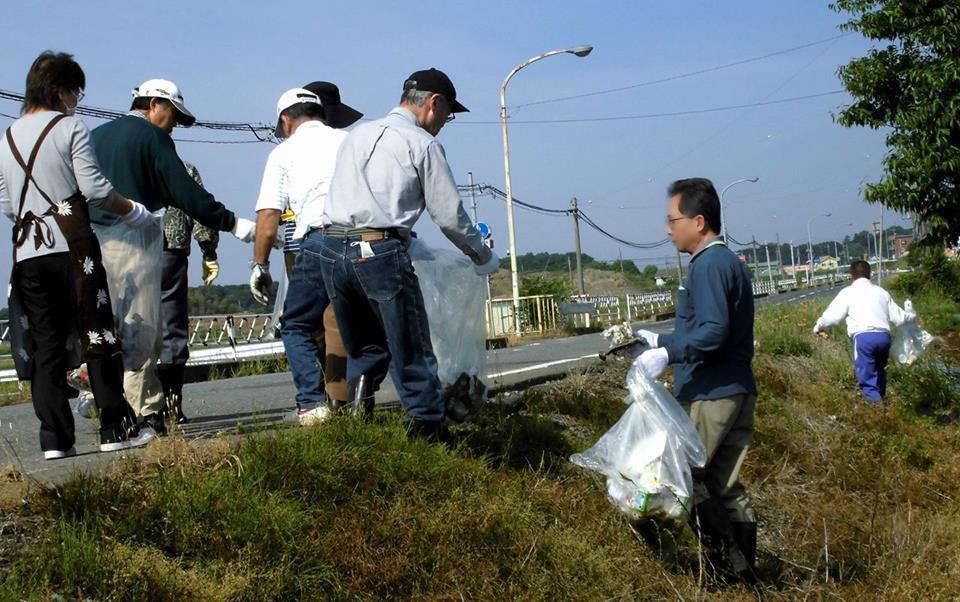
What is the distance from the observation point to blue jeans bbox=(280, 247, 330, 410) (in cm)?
534

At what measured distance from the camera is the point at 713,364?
4.76 metres

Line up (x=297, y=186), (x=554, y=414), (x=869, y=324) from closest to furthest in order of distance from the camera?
(x=297, y=186) → (x=554, y=414) → (x=869, y=324)

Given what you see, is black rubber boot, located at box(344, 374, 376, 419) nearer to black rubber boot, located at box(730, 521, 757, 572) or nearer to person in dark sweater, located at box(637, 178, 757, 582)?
person in dark sweater, located at box(637, 178, 757, 582)

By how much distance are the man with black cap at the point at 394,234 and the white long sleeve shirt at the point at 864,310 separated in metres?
7.40

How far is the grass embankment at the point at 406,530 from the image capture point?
3635 mm

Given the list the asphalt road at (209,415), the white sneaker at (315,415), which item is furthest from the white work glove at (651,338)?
the asphalt road at (209,415)

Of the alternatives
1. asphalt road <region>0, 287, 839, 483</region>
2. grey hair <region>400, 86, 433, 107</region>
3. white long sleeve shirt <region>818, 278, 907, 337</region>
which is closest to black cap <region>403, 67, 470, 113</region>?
grey hair <region>400, 86, 433, 107</region>

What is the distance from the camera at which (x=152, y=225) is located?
18.0 ft

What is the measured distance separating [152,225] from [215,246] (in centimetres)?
180

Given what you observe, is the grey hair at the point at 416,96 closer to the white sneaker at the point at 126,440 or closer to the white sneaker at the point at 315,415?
the white sneaker at the point at 315,415

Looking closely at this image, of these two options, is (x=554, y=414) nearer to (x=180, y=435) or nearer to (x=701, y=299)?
(x=701, y=299)

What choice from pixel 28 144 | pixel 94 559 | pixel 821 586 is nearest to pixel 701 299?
pixel 821 586

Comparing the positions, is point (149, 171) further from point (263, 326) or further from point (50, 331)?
point (263, 326)

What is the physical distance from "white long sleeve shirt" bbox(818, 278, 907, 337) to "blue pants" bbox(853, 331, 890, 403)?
0.27 feet
